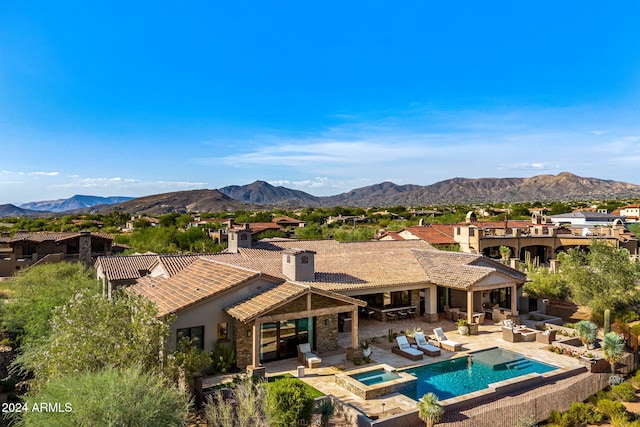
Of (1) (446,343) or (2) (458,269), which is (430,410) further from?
(2) (458,269)

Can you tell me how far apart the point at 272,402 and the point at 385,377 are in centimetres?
608

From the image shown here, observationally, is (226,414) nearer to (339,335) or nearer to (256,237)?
(339,335)

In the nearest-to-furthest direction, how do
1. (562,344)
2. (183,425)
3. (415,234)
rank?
(183,425) < (562,344) < (415,234)

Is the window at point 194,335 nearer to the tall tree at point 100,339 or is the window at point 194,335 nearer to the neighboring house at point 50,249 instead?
the tall tree at point 100,339

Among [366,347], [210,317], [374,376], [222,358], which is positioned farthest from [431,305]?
[210,317]

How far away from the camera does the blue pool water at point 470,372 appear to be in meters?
16.2

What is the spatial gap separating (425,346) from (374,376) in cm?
426

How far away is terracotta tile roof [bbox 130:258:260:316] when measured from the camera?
17594 millimetres

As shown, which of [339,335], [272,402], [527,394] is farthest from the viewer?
[339,335]

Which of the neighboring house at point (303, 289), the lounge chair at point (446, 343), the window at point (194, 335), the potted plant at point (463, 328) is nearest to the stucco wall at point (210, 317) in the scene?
the neighboring house at point (303, 289)

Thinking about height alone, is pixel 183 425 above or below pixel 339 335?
above

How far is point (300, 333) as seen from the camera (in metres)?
19.4

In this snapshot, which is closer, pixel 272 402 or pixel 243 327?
pixel 272 402

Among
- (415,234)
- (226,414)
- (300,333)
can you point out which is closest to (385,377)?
(300,333)
